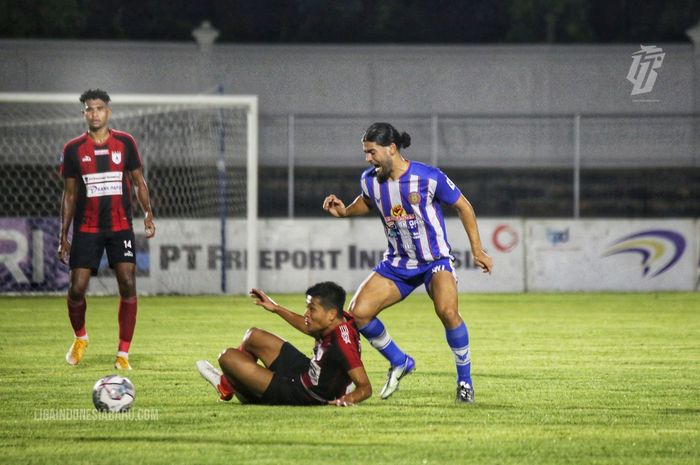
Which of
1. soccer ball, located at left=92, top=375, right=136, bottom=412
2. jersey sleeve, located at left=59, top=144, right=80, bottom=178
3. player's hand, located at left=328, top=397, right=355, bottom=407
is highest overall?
jersey sleeve, located at left=59, top=144, right=80, bottom=178

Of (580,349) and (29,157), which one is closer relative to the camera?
(580,349)

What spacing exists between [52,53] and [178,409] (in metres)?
19.9

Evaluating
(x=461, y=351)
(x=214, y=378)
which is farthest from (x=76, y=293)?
(x=461, y=351)

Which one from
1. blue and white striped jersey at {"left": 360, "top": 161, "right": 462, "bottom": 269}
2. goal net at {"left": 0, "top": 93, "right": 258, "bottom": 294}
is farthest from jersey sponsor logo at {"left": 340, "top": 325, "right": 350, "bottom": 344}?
goal net at {"left": 0, "top": 93, "right": 258, "bottom": 294}

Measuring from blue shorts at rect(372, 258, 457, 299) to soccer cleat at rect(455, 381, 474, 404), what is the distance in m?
0.69

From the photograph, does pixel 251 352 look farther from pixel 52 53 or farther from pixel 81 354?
pixel 52 53

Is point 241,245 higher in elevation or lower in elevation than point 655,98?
lower

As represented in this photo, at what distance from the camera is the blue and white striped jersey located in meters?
8.63

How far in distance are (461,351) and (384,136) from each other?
1.45 metres

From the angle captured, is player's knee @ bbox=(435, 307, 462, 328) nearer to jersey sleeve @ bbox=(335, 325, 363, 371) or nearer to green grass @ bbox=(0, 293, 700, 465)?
green grass @ bbox=(0, 293, 700, 465)

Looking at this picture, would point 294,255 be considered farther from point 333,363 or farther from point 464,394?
point 333,363

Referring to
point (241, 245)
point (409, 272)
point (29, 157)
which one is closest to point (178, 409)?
point (409, 272)

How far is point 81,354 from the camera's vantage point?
1062 cm

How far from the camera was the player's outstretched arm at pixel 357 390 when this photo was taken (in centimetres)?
786
